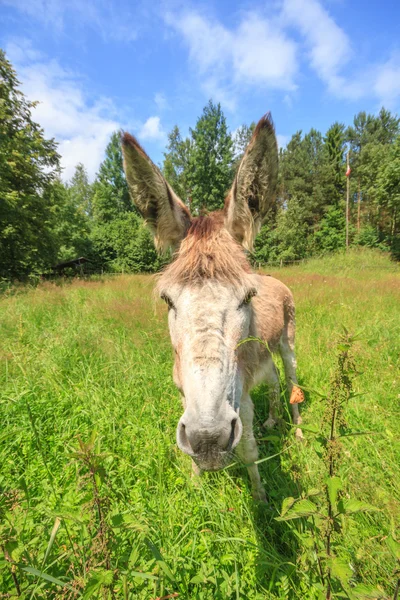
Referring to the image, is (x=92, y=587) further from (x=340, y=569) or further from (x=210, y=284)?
(x=210, y=284)

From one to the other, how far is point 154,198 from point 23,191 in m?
18.6

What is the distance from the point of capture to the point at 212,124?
31875mm

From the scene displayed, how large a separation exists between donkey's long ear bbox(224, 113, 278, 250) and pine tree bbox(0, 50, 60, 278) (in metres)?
15.1

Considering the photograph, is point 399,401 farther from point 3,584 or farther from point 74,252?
point 74,252

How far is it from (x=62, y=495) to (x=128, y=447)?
64 cm

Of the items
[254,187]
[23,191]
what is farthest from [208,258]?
[23,191]

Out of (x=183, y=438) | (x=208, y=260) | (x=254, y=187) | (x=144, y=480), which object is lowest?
(x=144, y=480)

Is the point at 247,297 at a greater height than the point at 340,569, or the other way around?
the point at 247,297

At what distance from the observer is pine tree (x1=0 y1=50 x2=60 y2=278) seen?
44.2ft

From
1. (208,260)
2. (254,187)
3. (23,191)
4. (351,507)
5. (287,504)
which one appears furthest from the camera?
(23,191)

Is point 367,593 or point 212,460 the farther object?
point 212,460

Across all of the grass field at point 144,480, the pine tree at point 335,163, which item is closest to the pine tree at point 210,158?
the pine tree at point 335,163

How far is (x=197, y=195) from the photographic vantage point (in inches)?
1185

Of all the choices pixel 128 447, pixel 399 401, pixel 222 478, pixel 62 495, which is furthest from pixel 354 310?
pixel 62 495
